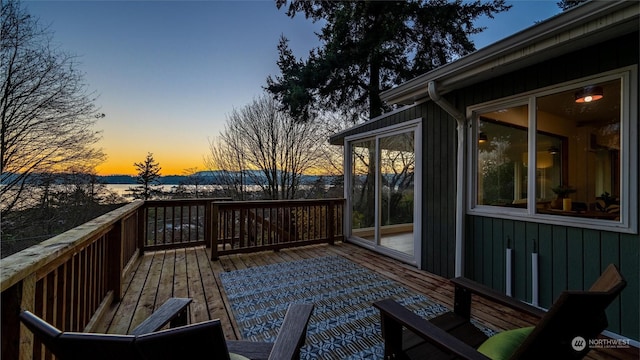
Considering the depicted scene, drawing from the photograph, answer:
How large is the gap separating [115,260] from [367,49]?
702 cm

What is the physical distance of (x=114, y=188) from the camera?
9.02m

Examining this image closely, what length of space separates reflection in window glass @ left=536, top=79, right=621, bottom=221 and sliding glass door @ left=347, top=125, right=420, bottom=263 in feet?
5.45

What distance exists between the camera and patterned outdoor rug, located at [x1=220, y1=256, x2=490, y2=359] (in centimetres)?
218

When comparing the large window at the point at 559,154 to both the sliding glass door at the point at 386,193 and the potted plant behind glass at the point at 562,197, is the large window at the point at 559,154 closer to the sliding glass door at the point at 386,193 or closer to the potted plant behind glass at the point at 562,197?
the potted plant behind glass at the point at 562,197

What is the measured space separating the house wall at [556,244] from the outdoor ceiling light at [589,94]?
0.15 m

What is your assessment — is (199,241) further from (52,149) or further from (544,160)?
(544,160)

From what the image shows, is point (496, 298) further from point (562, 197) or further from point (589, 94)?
point (589, 94)

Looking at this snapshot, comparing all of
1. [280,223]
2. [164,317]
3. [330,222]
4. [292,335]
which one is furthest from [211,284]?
[330,222]

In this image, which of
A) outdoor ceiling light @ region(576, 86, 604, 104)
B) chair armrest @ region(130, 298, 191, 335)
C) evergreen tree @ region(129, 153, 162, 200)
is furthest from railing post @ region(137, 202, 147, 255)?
evergreen tree @ region(129, 153, 162, 200)

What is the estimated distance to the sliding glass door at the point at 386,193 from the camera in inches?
171

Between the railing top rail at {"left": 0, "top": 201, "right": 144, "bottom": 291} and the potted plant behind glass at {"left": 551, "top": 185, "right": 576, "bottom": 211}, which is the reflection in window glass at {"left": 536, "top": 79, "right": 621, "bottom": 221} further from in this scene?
the railing top rail at {"left": 0, "top": 201, "right": 144, "bottom": 291}

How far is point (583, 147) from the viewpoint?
2.68 meters

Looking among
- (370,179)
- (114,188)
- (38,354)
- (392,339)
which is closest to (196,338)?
(392,339)

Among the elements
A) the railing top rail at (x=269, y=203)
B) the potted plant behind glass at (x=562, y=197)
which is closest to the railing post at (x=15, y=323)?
the railing top rail at (x=269, y=203)
